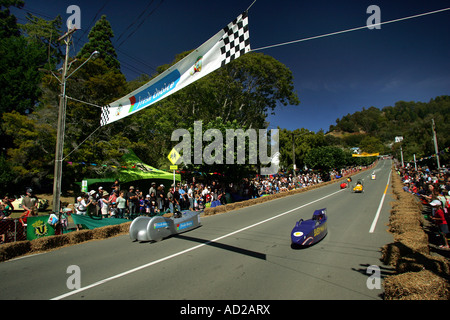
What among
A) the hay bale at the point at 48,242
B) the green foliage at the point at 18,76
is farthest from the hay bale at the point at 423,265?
the green foliage at the point at 18,76

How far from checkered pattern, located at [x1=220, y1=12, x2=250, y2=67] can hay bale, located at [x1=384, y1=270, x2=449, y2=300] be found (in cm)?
484

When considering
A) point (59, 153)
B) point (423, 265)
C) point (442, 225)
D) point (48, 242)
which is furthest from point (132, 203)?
point (442, 225)

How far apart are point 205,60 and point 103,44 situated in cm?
3327

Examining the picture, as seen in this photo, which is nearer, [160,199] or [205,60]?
[205,60]

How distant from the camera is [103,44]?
3216 cm

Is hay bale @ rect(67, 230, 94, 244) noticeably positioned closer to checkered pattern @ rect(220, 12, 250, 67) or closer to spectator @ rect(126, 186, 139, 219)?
spectator @ rect(126, 186, 139, 219)

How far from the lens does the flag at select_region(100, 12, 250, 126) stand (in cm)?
515

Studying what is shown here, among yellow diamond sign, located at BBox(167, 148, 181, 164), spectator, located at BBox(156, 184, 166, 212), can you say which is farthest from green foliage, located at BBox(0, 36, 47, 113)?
spectator, located at BBox(156, 184, 166, 212)

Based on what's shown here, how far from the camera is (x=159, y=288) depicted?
180 inches

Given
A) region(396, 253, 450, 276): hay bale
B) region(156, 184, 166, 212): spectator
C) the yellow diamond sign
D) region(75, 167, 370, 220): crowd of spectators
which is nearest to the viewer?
region(396, 253, 450, 276): hay bale

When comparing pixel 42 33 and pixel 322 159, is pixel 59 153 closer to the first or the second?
pixel 42 33

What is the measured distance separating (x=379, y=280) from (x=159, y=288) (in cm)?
418
